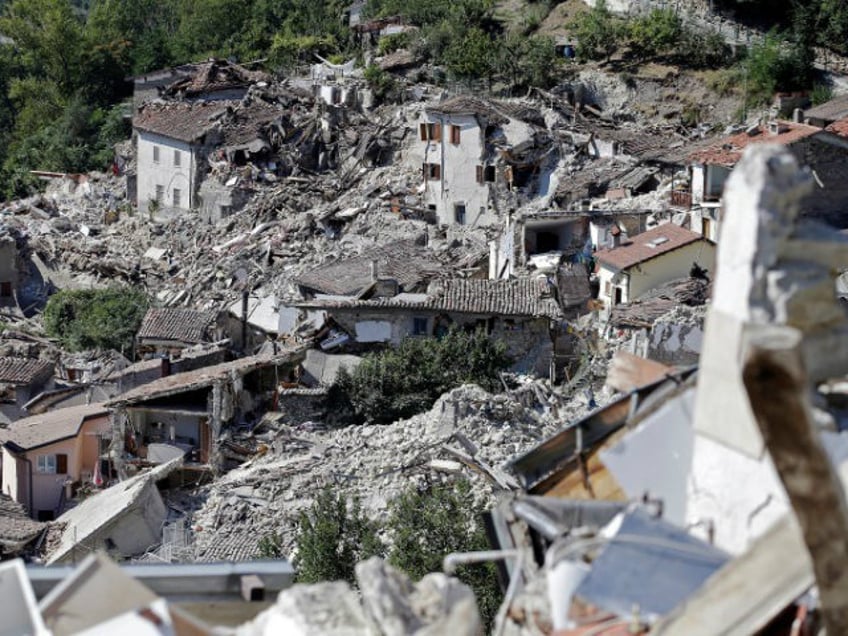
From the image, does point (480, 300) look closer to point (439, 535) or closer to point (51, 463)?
point (51, 463)

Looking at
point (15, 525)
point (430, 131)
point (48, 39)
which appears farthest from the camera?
point (48, 39)

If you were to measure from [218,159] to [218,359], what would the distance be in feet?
50.6

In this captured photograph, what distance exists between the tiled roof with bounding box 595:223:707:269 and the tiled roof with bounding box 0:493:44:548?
11.7 metres

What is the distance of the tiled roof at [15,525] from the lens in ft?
69.1

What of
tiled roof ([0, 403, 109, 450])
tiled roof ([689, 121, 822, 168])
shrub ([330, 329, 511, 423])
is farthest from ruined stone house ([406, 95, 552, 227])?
tiled roof ([0, 403, 109, 450])

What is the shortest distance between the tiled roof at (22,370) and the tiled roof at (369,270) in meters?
5.62

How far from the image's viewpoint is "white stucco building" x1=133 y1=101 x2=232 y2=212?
44719mm

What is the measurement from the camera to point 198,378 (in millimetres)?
24797

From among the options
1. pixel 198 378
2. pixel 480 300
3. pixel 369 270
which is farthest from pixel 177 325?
pixel 198 378

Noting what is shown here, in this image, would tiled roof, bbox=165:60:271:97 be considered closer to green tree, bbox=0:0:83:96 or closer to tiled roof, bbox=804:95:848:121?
green tree, bbox=0:0:83:96

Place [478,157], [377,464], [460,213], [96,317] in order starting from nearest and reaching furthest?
1. [377,464]
2. [96,317]
3. [478,157]
4. [460,213]

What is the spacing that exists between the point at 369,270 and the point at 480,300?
4297mm

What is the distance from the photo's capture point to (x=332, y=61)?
53.5 m

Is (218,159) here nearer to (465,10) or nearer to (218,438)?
(465,10)
